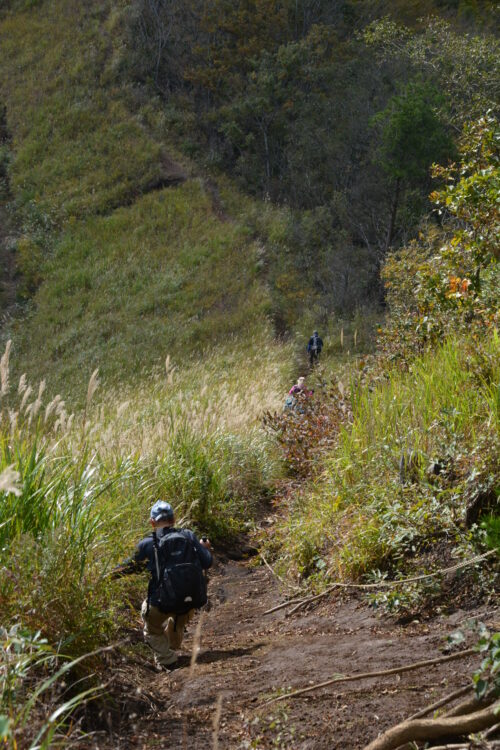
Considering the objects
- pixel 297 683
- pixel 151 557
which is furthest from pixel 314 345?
pixel 297 683

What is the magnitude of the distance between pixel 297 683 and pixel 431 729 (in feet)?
4.08

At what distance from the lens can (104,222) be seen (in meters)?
37.5

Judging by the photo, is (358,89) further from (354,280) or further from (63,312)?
(63,312)

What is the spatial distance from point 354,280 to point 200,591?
92.7 feet

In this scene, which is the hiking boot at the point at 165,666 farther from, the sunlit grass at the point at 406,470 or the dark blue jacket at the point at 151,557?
the sunlit grass at the point at 406,470

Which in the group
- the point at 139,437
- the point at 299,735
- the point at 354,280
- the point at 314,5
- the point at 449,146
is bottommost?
the point at 354,280

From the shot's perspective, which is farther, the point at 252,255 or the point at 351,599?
the point at 252,255

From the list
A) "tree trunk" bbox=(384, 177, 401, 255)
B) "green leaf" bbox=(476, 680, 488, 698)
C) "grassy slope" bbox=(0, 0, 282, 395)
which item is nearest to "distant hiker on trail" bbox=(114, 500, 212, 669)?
"green leaf" bbox=(476, 680, 488, 698)

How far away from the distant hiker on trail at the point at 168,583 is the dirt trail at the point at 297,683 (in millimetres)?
156

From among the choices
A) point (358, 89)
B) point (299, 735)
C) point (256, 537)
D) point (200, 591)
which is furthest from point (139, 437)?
point (358, 89)

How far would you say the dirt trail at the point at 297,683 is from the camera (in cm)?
333

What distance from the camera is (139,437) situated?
27.2ft

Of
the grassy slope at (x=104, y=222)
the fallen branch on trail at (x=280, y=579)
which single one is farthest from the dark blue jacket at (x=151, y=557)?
the grassy slope at (x=104, y=222)

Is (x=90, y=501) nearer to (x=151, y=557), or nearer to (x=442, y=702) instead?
(x=151, y=557)
